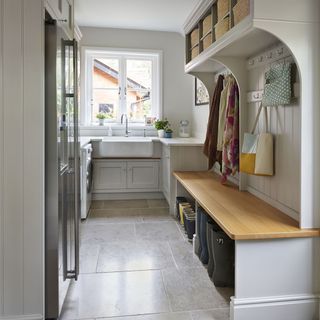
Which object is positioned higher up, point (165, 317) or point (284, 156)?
point (284, 156)

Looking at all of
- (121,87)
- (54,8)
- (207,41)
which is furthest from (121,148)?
(54,8)

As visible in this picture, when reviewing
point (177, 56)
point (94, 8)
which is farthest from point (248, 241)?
point (177, 56)

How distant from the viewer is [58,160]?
176cm

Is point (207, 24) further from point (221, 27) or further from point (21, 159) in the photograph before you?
point (21, 159)

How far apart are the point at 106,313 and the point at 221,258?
33.1 inches

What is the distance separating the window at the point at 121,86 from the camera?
5.13 m

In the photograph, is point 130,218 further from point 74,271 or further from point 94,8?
point 94,8

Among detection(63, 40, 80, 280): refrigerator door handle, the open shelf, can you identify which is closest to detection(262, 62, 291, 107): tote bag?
the open shelf

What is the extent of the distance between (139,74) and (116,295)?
385 centimetres

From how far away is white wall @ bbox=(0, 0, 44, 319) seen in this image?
162 cm

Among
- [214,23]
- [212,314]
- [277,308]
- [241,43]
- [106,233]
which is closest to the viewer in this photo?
[277,308]

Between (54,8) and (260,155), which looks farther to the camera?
(260,155)

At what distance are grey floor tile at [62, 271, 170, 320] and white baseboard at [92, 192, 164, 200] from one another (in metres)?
2.35

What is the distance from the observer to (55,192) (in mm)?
1759
